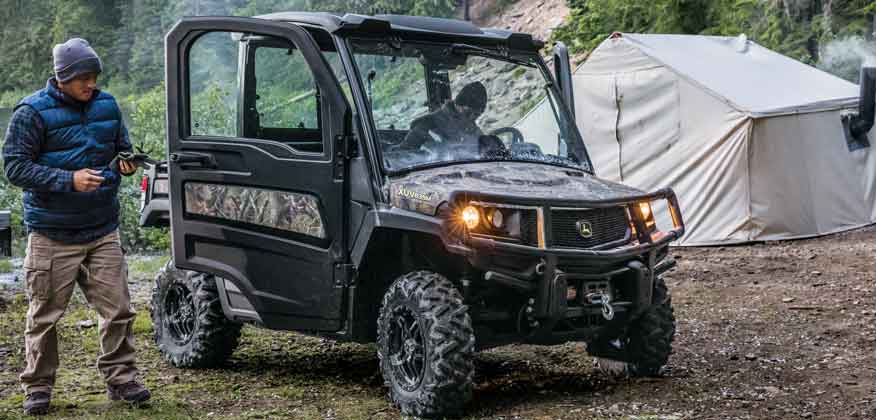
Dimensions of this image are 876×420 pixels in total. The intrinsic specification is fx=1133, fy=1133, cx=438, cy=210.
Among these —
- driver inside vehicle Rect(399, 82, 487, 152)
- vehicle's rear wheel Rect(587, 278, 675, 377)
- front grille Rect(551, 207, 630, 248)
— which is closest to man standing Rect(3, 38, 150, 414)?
driver inside vehicle Rect(399, 82, 487, 152)

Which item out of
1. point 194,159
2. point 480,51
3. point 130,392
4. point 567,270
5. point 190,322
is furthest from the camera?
point 190,322

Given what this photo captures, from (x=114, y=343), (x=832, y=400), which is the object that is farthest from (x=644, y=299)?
(x=114, y=343)

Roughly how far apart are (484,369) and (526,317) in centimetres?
150

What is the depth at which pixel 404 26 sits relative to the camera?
6672mm

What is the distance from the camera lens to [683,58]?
1520 cm

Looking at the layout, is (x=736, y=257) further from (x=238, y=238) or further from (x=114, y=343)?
(x=114, y=343)

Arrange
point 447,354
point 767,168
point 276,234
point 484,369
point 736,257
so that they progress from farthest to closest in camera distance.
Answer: point 767,168, point 736,257, point 484,369, point 276,234, point 447,354

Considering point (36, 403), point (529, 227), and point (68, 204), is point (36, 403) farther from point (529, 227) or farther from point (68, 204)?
point (529, 227)

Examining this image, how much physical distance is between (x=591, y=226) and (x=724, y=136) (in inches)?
340

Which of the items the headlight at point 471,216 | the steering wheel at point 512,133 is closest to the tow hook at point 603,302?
the headlight at point 471,216

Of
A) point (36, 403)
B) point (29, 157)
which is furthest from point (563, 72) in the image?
point (36, 403)

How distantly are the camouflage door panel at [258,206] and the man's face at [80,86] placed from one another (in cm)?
113

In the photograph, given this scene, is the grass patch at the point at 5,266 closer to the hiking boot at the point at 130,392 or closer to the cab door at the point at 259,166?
the cab door at the point at 259,166

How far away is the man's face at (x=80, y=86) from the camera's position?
19.7 feet
